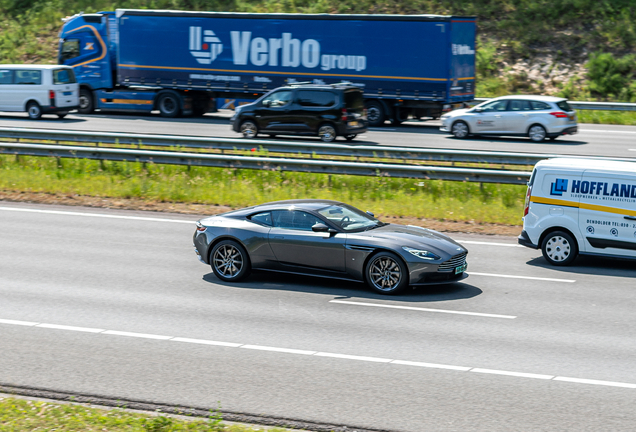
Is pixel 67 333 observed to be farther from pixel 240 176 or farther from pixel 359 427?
pixel 240 176

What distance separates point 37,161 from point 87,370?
47.6ft

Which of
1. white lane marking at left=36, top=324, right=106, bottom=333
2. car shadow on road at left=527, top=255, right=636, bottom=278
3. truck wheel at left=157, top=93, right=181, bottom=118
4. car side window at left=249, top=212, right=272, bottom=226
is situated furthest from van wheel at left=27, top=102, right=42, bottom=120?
car shadow on road at left=527, top=255, right=636, bottom=278

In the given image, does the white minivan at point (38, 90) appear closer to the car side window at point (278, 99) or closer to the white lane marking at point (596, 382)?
the car side window at point (278, 99)

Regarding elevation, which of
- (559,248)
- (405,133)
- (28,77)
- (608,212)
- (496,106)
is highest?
(28,77)

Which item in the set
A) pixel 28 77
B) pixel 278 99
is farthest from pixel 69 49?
pixel 278 99

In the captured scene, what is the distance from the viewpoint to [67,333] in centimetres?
890

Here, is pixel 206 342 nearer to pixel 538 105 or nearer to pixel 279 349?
pixel 279 349

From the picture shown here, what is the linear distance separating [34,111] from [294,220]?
73.0ft

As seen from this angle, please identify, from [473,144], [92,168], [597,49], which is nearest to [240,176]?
[92,168]

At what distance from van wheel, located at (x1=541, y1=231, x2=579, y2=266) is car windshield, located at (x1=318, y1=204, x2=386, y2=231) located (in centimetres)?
296

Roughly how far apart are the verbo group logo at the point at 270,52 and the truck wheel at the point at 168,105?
196 cm

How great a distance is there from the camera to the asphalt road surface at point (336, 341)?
6871 millimetres

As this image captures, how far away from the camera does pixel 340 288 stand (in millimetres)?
10992

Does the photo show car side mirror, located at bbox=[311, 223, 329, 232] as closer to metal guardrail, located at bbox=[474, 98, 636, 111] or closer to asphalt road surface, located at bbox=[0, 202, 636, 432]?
asphalt road surface, located at bbox=[0, 202, 636, 432]
